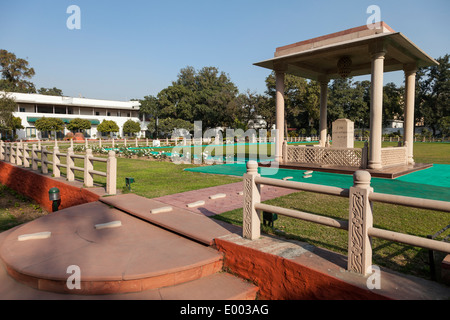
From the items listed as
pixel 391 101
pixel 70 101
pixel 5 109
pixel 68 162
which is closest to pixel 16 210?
pixel 68 162

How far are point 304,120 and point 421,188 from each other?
168ft

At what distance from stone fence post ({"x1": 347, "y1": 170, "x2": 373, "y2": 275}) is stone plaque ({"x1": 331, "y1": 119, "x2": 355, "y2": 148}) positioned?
38.7 feet

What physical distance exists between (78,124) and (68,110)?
346 inches

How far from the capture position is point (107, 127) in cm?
4931

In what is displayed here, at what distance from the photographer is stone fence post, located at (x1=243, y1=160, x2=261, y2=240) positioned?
3969 millimetres

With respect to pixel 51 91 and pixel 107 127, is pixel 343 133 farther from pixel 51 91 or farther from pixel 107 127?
pixel 51 91

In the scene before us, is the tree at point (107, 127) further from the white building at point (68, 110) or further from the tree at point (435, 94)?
the tree at point (435, 94)

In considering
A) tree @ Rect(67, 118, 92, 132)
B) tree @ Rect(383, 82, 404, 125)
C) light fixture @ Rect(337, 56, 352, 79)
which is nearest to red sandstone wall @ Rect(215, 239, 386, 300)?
light fixture @ Rect(337, 56, 352, 79)

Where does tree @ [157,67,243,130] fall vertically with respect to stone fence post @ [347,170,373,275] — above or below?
above

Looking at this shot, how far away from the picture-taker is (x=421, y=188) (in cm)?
893

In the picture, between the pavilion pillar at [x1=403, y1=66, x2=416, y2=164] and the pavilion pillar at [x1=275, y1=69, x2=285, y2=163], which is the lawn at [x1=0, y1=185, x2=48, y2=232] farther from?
the pavilion pillar at [x1=403, y1=66, x2=416, y2=164]

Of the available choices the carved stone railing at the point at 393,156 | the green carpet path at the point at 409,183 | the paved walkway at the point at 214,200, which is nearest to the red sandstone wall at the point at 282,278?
the paved walkway at the point at 214,200
